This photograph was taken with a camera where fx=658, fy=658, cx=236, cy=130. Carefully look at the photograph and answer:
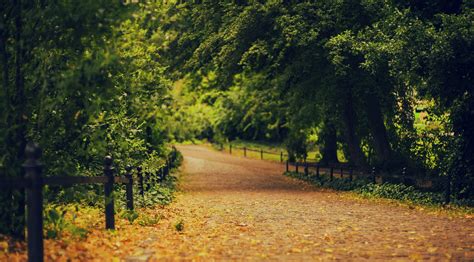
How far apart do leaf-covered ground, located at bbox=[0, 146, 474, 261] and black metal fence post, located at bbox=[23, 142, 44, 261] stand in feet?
1.53

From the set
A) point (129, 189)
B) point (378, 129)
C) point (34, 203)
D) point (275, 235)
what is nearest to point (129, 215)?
point (129, 189)

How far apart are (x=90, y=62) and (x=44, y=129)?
1620mm

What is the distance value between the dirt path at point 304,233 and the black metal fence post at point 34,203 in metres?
1.73

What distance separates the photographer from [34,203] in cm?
752

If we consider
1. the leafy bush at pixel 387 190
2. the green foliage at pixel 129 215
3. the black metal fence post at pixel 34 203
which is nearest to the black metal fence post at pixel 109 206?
the green foliage at pixel 129 215

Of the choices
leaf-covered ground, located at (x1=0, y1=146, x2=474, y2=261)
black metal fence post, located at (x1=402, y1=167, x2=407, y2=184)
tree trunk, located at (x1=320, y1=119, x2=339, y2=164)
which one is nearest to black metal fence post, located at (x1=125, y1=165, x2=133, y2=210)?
leaf-covered ground, located at (x1=0, y1=146, x2=474, y2=261)

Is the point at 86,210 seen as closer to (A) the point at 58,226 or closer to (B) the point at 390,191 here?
(A) the point at 58,226

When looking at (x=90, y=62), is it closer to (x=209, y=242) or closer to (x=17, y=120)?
(x=17, y=120)

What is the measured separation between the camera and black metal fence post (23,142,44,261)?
7.38 meters

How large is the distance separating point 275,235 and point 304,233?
1.94 feet

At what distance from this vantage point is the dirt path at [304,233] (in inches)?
359

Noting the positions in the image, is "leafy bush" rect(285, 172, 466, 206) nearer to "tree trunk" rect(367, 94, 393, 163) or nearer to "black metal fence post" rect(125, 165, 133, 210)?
"tree trunk" rect(367, 94, 393, 163)

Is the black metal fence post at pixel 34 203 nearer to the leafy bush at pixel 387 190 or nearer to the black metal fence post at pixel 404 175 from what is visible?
the leafy bush at pixel 387 190

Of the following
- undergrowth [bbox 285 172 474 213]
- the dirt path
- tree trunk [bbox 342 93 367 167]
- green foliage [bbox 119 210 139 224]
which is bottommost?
undergrowth [bbox 285 172 474 213]
